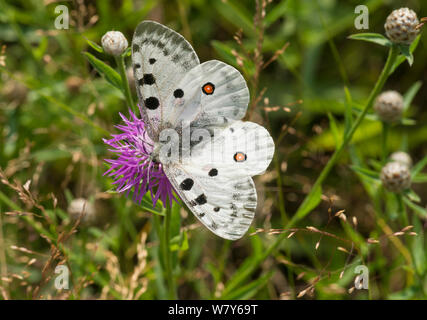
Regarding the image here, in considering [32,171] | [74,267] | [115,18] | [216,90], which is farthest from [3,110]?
A: [216,90]

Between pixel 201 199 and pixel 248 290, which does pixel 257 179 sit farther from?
pixel 201 199

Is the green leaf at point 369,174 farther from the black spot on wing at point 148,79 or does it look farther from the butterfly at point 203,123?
the black spot on wing at point 148,79

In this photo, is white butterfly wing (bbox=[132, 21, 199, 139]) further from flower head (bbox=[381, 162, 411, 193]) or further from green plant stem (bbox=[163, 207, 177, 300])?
flower head (bbox=[381, 162, 411, 193])

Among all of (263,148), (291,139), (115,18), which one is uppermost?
Answer: (115,18)

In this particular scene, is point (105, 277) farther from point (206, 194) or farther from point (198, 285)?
point (206, 194)

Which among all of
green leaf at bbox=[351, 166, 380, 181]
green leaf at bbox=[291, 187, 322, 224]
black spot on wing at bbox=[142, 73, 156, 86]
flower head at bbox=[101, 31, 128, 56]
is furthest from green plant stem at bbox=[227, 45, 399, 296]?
flower head at bbox=[101, 31, 128, 56]

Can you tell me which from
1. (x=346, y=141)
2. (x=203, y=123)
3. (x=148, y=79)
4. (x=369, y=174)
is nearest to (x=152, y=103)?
(x=148, y=79)
